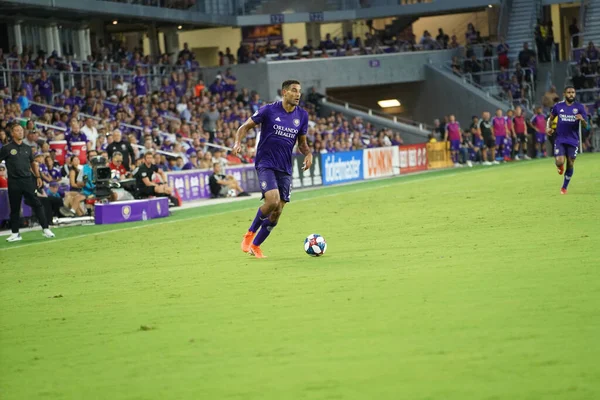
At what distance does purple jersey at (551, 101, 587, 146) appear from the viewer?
2212cm

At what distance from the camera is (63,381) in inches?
278

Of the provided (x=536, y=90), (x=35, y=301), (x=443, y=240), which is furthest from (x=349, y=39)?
(x=35, y=301)

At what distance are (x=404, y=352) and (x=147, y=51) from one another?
47.2 m

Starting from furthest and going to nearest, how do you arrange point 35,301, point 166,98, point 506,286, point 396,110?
point 396,110 < point 166,98 < point 35,301 < point 506,286

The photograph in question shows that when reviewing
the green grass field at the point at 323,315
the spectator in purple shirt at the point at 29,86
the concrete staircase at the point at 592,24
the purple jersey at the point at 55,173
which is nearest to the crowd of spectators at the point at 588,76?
the concrete staircase at the point at 592,24

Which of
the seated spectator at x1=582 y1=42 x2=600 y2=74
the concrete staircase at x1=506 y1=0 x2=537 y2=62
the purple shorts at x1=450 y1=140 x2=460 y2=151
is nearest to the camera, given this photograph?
the purple shorts at x1=450 y1=140 x2=460 y2=151

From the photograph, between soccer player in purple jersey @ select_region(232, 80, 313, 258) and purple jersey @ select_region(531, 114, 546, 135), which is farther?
purple jersey @ select_region(531, 114, 546, 135)

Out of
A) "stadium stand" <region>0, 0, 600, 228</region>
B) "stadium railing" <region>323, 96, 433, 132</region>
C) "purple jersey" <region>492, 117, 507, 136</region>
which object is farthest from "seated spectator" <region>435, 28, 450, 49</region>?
"purple jersey" <region>492, 117, 507, 136</region>

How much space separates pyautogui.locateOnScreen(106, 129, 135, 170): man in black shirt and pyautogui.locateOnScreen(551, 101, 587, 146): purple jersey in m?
10.1

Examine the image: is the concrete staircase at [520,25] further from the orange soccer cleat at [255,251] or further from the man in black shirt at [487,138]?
the orange soccer cleat at [255,251]

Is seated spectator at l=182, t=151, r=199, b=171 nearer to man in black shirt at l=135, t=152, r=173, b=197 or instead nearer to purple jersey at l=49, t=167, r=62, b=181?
man in black shirt at l=135, t=152, r=173, b=197

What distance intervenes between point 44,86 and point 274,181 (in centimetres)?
2071

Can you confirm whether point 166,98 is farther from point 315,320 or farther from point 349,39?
point 315,320

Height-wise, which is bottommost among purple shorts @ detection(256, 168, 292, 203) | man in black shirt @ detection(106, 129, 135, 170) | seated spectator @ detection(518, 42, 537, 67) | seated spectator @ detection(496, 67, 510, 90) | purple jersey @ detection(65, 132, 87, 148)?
purple shorts @ detection(256, 168, 292, 203)
